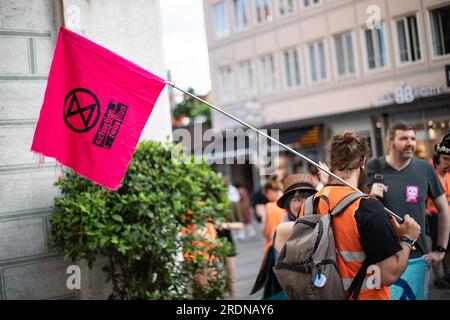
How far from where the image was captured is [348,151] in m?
3.57

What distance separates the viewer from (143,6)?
6.57 meters

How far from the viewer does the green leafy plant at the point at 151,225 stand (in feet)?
17.6

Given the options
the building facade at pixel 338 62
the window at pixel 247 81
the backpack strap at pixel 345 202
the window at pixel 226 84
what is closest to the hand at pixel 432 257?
the building facade at pixel 338 62

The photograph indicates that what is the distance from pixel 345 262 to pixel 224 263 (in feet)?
9.89

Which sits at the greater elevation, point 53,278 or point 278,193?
point 278,193

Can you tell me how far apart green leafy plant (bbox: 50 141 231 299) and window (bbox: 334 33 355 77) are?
2345 millimetres

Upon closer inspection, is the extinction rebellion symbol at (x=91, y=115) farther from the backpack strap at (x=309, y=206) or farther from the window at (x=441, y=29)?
the window at (x=441, y=29)

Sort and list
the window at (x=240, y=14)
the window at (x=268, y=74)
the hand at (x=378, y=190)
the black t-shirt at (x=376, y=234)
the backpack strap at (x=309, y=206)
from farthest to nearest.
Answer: the window at (x=268, y=74)
the window at (x=240, y=14)
the hand at (x=378, y=190)
the backpack strap at (x=309, y=206)
the black t-shirt at (x=376, y=234)

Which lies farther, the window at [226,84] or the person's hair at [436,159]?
the window at [226,84]

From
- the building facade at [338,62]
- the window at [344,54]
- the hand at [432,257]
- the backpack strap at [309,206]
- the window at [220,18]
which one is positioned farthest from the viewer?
the window at [220,18]

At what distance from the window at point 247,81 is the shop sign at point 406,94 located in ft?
20.5

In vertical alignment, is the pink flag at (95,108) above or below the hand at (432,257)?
above

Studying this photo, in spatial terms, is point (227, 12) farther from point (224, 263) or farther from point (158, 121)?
point (224, 263)
